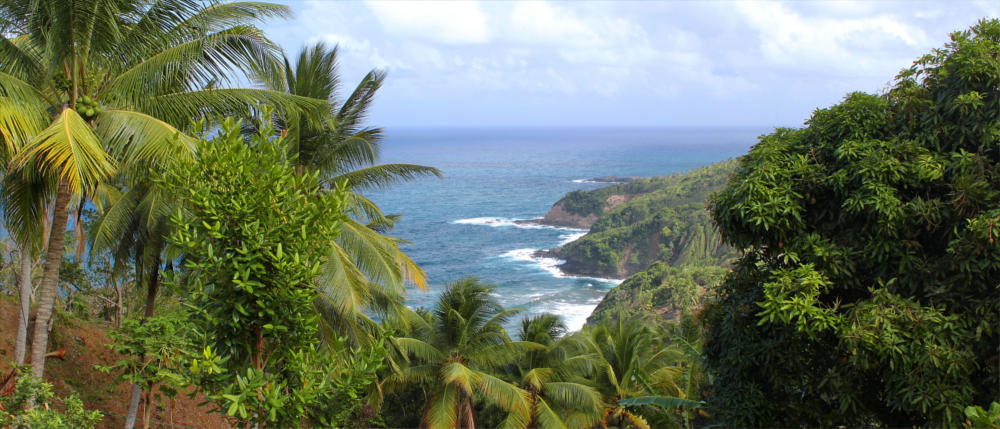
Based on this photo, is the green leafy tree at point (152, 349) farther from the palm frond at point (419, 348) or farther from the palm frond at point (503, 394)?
the palm frond at point (503, 394)

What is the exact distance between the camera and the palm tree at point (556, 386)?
516 inches

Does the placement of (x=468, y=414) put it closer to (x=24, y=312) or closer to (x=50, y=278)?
(x=24, y=312)

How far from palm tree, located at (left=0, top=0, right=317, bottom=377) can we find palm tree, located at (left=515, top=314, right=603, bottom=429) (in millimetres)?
8195

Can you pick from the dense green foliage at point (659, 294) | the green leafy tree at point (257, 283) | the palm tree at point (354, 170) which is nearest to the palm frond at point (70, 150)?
the green leafy tree at point (257, 283)

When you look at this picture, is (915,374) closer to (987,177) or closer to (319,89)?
(987,177)

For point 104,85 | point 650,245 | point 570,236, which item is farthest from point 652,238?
point 104,85

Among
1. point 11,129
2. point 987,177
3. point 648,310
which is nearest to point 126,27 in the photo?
point 11,129

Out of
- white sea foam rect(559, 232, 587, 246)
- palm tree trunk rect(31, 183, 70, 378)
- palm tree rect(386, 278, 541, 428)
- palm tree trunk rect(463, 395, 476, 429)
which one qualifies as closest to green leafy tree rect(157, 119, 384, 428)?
palm tree trunk rect(31, 183, 70, 378)

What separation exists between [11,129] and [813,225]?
8196mm

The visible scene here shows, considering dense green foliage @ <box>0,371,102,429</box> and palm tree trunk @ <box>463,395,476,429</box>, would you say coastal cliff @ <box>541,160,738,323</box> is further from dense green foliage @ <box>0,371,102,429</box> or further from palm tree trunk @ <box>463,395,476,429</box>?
dense green foliage @ <box>0,371,102,429</box>

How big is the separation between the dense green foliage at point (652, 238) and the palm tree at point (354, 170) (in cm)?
4187

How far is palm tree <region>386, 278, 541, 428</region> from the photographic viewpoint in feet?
40.3

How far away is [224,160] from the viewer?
13.7ft

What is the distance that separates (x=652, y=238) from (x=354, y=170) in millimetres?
52181
